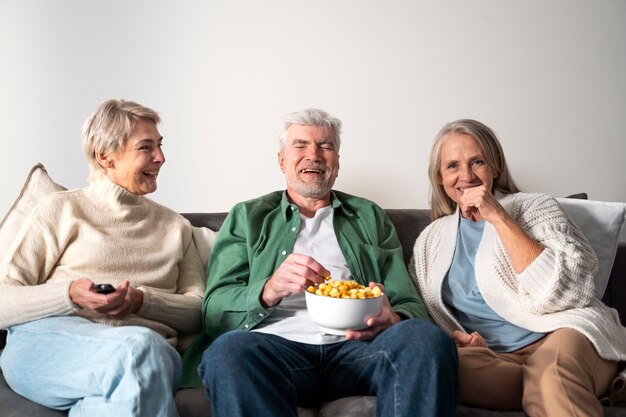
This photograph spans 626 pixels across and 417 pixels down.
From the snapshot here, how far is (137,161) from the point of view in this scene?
2020 mm

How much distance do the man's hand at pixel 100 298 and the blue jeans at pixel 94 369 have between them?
0.05 m

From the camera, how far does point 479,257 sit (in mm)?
2055

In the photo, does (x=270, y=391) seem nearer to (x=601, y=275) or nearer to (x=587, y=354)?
(x=587, y=354)

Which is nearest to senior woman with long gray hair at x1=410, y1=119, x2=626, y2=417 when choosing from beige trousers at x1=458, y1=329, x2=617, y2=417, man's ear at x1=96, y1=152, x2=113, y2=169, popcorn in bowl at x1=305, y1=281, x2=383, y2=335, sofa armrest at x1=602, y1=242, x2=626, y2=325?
beige trousers at x1=458, y1=329, x2=617, y2=417

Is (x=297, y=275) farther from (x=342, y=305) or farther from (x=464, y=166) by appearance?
(x=464, y=166)

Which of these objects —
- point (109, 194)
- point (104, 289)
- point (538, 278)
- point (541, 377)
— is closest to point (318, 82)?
point (109, 194)

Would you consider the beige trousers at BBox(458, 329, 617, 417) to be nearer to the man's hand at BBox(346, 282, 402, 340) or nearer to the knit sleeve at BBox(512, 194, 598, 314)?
the knit sleeve at BBox(512, 194, 598, 314)

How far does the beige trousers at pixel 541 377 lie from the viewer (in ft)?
5.26

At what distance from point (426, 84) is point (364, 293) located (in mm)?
1301

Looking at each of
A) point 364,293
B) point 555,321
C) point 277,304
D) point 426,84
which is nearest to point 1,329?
point 277,304

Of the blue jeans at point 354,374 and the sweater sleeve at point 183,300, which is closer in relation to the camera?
the blue jeans at point 354,374

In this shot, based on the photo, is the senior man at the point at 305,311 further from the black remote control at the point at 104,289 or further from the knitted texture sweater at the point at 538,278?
the black remote control at the point at 104,289

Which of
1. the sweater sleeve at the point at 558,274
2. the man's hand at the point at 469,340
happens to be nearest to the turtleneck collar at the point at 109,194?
the man's hand at the point at 469,340

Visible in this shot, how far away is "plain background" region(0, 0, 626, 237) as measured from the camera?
2.54 metres
